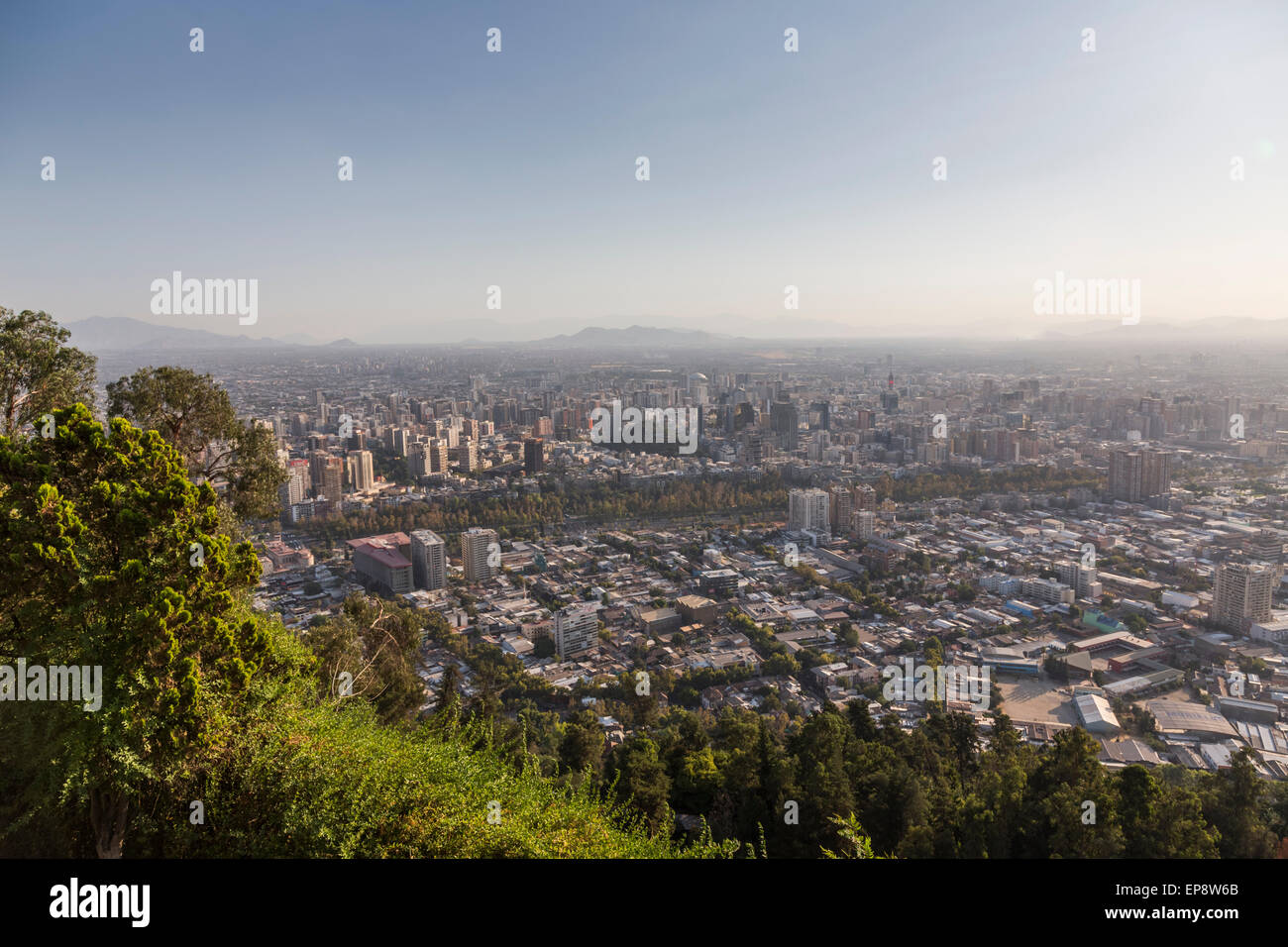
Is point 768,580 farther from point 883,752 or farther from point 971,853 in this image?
point 971,853

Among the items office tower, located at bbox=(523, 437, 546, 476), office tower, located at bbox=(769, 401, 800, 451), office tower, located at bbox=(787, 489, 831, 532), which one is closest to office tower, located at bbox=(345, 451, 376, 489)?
office tower, located at bbox=(523, 437, 546, 476)

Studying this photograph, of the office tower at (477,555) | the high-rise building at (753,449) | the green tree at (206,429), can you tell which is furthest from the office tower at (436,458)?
the green tree at (206,429)

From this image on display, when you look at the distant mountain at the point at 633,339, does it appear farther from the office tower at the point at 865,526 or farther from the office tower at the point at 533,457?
the office tower at the point at 865,526

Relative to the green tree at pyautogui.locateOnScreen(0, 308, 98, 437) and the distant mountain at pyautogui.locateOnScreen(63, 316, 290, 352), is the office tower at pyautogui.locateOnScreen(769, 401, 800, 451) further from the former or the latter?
the green tree at pyautogui.locateOnScreen(0, 308, 98, 437)

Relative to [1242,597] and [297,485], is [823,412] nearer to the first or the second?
[1242,597]

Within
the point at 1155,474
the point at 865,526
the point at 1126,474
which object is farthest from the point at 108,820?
the point at 1126,474
